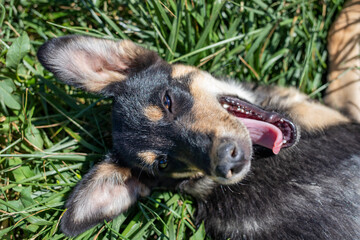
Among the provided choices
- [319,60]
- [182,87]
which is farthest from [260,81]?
[182,87]

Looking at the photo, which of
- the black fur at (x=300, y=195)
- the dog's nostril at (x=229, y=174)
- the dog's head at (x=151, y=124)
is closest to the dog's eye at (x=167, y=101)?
the dog's head at (x=151, y=124)

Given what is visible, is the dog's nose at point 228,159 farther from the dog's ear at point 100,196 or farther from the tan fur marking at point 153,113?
the dog's ear at point 100,196

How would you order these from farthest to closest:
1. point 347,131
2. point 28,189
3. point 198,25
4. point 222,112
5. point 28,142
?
point 198,25 < point 28,142 < point 28,189 < point 347,131 < point 222,112

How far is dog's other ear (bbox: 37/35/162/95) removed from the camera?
291cm

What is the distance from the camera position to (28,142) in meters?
3.61

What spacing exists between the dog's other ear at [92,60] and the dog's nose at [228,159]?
111 cm

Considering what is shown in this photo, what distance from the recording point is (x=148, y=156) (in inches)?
112

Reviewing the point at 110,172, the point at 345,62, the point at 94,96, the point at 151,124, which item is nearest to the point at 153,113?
the point at 151,124

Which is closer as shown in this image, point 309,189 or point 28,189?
point 309,189

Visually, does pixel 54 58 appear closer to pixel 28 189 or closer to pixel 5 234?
pixel 28 189

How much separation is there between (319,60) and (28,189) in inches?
129

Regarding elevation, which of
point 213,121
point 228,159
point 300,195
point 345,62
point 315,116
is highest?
point 213,121

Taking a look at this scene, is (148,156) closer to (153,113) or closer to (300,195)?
(153,113)

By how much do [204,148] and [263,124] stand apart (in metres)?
0.65
